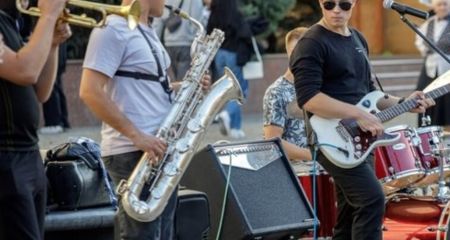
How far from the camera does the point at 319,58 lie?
5746 millimetres

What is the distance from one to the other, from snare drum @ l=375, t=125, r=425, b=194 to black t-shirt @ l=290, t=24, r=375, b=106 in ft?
1.64

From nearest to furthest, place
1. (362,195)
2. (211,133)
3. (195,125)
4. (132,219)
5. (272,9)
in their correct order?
(132,219) → (195,125) → (362,195) → (211,133) → (272,9)

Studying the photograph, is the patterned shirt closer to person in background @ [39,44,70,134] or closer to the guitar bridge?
the guitar bridge

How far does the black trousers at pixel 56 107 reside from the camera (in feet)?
38.8

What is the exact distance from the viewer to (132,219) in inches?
194

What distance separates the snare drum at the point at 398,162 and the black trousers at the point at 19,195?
8.14 ft

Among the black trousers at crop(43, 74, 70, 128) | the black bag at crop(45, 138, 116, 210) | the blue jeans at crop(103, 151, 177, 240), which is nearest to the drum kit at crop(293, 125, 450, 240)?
the black bag at crop(45, 138, 116, 210)

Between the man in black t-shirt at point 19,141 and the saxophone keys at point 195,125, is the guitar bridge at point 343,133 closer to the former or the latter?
the saxophone keys at point 195,125

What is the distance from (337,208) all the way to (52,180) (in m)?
1.57

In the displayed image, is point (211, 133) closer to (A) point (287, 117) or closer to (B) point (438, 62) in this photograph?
(B) point (438, 62)

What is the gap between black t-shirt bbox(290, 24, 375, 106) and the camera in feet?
18.8

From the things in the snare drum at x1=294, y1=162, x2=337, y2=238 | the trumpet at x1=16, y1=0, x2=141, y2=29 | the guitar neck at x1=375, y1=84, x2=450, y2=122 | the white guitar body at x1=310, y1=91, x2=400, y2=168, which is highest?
the trumpet at x1=16, y1=0, x2=141, y2=29

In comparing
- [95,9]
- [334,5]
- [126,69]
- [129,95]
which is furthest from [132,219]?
[334,5]

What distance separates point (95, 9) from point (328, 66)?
1710mm
